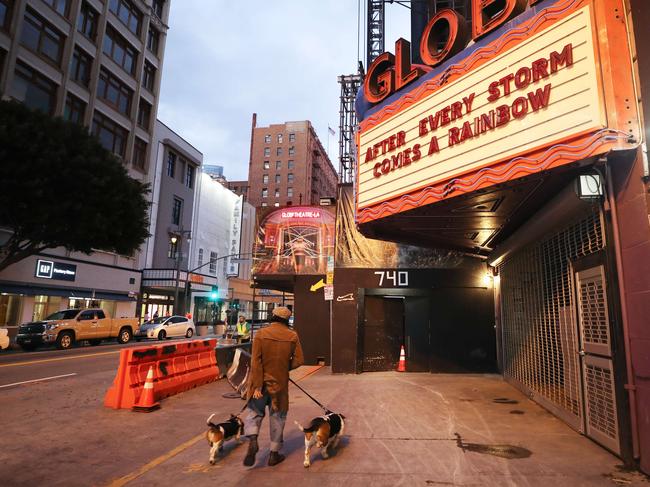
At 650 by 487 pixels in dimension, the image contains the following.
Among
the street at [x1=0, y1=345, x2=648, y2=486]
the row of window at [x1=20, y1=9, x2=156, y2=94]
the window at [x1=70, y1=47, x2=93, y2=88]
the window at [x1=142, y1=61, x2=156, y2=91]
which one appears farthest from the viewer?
the window at [x1=142, y1=61, x2=156, y2=91]

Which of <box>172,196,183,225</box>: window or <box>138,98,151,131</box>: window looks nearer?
<box>138,98,151,131</box>: window

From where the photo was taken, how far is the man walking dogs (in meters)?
5.42

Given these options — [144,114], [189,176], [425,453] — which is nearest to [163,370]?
[425,453]

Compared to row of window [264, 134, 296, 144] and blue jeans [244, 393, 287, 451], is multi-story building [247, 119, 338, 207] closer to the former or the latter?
row of window [264, 134, 296, 144]

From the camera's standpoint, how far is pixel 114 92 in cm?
3631

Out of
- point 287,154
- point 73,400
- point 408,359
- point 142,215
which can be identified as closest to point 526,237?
point 408,359

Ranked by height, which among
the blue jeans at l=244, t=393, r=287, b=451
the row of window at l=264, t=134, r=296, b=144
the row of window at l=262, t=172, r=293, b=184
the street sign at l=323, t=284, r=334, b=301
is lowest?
the blue jeans at l=244, t=393, r=287, b=451

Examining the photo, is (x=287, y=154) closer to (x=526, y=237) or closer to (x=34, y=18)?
(x=34, y=18)

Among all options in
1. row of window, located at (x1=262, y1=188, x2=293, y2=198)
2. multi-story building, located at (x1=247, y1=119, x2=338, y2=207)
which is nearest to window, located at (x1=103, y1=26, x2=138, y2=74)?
multi-story building, located at (x1=247, y1=119, x2=338, y2=207)

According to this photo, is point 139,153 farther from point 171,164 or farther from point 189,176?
point 189,176

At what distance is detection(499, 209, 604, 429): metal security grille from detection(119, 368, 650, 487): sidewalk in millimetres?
527

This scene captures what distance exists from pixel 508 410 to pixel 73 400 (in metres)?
8.84

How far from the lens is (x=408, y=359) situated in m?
14.0

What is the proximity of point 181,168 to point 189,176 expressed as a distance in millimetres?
1827
